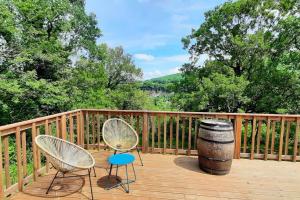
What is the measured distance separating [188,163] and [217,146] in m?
0.76

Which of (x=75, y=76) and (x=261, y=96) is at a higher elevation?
(x=75, y=76)

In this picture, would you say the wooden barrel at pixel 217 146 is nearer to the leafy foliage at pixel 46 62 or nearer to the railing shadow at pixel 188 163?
the railing shadow at pixel 188 163

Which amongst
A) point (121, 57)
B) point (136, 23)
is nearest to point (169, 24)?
point (136, 23)

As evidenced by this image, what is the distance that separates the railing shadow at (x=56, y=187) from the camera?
2.60 m

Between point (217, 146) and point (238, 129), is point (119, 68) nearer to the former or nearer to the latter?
point (238, 129)

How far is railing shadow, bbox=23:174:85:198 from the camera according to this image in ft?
8.53

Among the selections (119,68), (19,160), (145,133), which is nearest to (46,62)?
(145,133)

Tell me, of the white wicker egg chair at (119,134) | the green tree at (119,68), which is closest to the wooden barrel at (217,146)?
the white wicker egg chair at (119,134)

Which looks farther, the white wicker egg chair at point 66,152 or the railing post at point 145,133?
the railing post at point 145,133

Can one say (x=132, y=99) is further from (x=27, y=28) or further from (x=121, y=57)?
(x=27, y=28)

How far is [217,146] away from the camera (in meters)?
3.11

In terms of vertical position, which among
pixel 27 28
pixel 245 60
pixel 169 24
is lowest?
pixel 245 60

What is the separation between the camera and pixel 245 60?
909cm

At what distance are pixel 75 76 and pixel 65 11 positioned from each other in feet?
9.91
